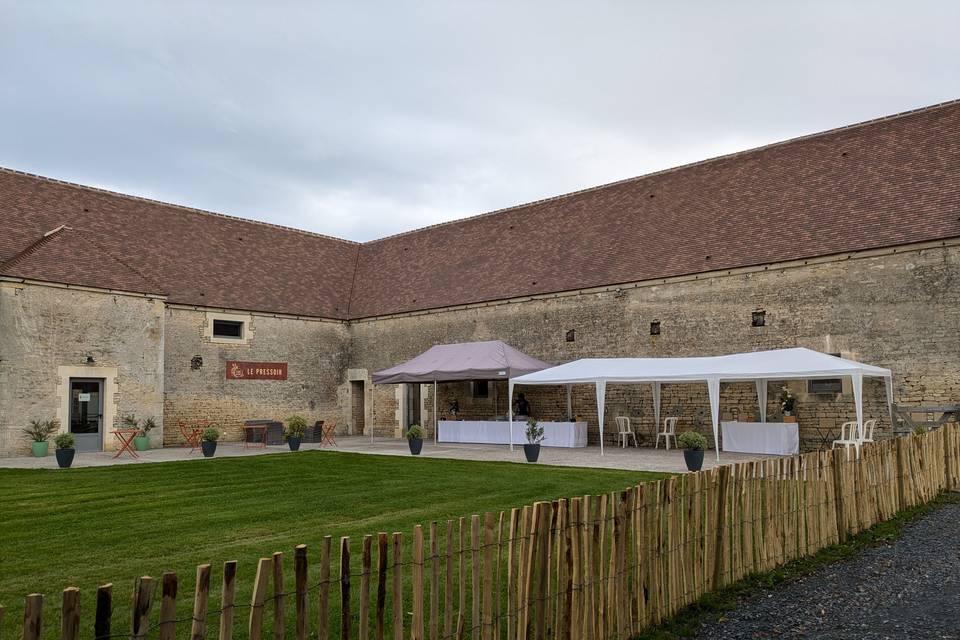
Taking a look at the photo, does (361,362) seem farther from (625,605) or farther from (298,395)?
(625,605)

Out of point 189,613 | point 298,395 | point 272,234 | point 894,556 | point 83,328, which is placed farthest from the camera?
point 272,234

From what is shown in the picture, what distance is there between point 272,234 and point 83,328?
26.9 feet

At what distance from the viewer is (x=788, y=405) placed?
46.2ft

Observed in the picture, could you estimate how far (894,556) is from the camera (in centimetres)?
583

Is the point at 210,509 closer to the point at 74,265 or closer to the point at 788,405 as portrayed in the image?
the point at 74,265

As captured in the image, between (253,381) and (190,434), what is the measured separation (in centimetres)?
231

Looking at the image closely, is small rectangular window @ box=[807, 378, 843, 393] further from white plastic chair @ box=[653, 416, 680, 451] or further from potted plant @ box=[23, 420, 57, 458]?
potted plant @ box=[23, 420, 57, 458]

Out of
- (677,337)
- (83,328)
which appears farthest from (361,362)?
(677,337)

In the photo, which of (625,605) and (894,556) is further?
(894,556)

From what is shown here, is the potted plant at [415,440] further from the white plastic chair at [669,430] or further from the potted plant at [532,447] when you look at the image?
the white plastic chair at [669,430]

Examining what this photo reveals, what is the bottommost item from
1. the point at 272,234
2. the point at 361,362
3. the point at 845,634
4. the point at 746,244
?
the point at 845,634

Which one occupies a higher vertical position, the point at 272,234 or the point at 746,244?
the point at 272,234

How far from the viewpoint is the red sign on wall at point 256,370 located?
63.4ft

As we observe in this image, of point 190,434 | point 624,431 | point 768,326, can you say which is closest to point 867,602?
point 768,326
